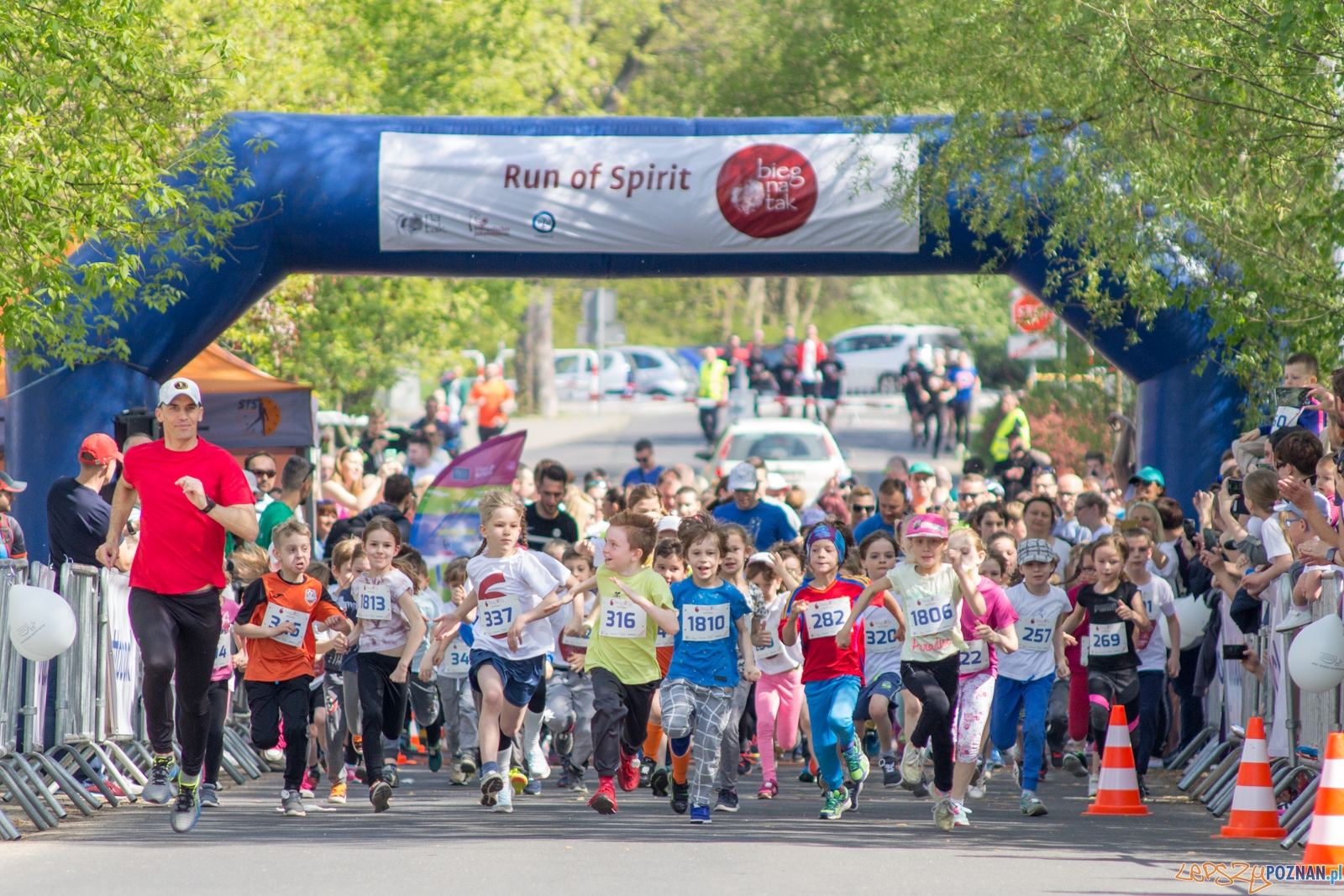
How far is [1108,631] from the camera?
11055 mm

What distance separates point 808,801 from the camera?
35.4ft

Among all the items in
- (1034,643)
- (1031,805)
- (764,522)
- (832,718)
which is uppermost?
(764,522)

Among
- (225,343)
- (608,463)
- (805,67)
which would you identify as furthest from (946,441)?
(225,343)

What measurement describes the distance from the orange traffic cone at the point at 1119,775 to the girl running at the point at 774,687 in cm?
183

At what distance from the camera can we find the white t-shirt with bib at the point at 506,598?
10.1 m

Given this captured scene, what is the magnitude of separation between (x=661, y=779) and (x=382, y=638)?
1.71m

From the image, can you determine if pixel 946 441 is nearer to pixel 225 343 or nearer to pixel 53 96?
pixel 225 343

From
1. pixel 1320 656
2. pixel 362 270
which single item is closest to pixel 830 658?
pixel 1320 656

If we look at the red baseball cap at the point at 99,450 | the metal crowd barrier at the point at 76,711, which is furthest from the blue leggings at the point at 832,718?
the red baseball cap at the point at 99,450

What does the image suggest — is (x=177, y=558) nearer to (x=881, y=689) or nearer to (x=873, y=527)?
(x=881, y=689)

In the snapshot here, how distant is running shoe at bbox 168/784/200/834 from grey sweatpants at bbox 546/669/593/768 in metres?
3.04

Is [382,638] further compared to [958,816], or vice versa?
[382,638]

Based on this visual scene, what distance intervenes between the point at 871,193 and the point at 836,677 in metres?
5.45

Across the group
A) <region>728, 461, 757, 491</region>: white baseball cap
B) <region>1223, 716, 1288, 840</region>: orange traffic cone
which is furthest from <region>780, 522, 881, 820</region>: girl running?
<region>728, 461, 757, 491</region>: white baseball cap
